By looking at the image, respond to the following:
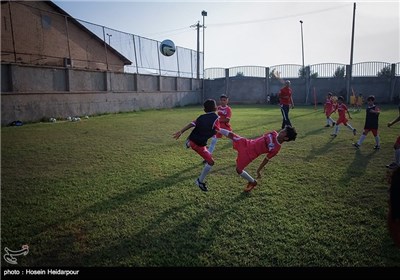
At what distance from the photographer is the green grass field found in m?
3.25

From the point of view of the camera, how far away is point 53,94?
Answer: 17.7 meters

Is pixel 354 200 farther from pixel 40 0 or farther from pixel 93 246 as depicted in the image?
pixel 40 0

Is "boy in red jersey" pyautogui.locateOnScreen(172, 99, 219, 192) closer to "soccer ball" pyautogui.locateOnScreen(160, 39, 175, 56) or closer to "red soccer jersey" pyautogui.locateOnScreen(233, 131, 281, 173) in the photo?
"red soccer jersey" pyautogui.locateOnScreen(233, 131, 281, 173)

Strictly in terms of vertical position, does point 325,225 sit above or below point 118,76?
below

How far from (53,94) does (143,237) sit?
17061mm

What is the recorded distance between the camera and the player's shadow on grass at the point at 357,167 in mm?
5960

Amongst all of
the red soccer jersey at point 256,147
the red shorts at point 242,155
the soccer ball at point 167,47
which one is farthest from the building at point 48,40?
the red soccer jersey at point 256,147

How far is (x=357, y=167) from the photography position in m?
6.78

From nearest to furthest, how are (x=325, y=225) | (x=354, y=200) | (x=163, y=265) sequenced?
(x=163, y=265) → (x=325, y=225) → (x=354, y=200)

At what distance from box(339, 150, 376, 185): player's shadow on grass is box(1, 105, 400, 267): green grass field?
3 centimetres

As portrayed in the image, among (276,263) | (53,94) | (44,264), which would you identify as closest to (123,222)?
(44,264)

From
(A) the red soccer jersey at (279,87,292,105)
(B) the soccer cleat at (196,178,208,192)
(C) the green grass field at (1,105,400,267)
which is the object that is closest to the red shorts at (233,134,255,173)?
(C) the green grass field at (1,105,400,267)

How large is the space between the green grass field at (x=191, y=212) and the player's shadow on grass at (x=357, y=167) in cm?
3

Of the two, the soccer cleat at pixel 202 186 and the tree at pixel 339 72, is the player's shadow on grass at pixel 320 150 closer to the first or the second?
the soccer cleat at pixel 202 186
